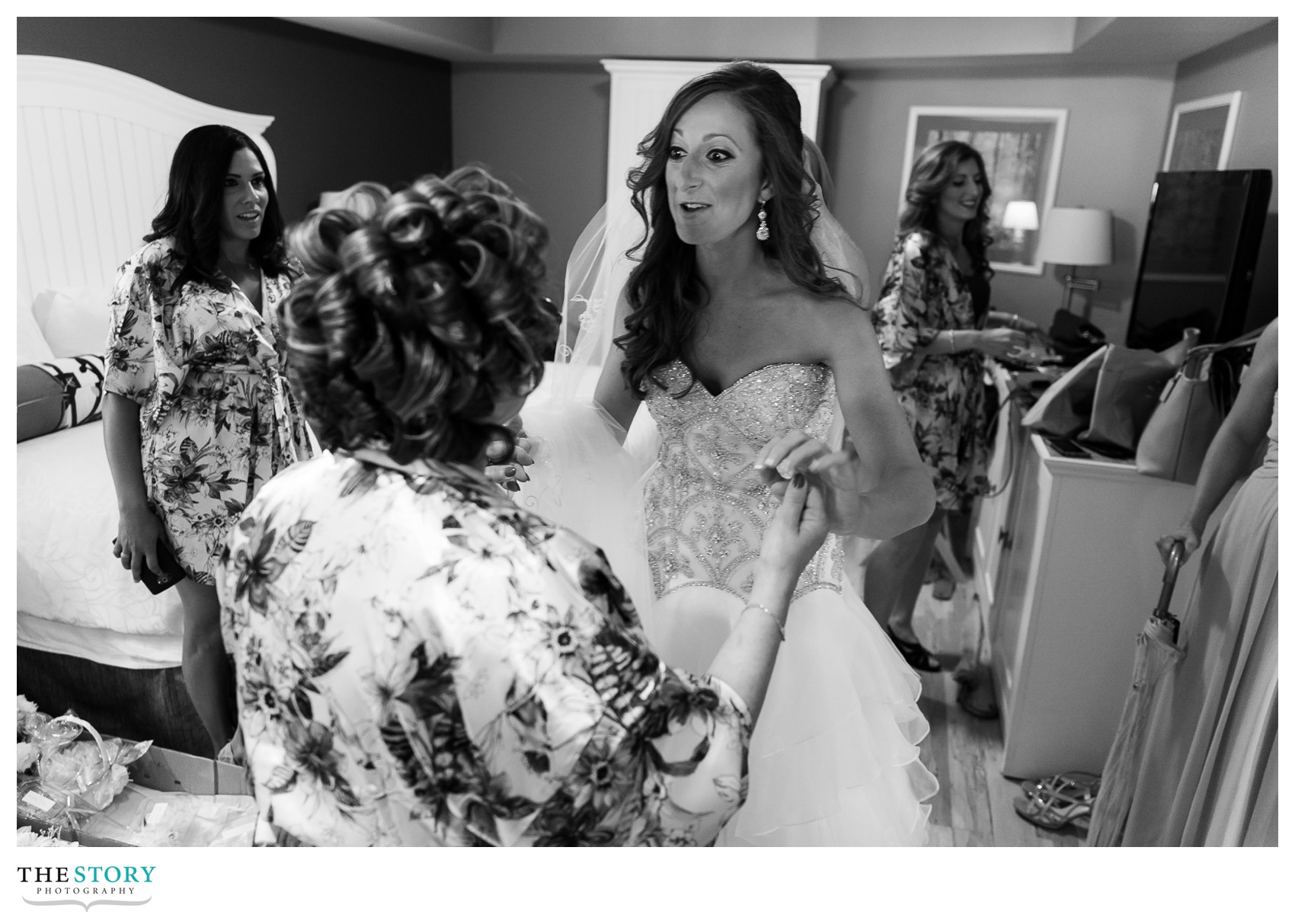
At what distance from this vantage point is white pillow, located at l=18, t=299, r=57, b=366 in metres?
2.49

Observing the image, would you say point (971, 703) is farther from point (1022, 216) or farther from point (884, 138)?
point (884, 138)

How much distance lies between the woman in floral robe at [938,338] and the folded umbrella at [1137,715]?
947 mm

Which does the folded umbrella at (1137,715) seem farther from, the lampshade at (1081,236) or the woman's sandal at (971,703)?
the lampshade at (1081,236)

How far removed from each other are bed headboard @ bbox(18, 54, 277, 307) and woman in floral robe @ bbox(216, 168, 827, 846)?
2246 millimetres

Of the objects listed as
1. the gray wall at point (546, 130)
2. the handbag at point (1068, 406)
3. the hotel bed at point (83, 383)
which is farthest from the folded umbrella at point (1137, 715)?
the gray wall at point (546, 130)

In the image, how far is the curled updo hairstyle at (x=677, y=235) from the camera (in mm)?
1240

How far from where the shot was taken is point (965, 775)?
233cm

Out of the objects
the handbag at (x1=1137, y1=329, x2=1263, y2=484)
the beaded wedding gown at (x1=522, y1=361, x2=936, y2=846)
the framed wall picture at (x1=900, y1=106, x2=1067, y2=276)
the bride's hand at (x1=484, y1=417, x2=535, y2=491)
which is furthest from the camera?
the framed wall picture at (x1=900, y1=106, x2=1067, y2=276)

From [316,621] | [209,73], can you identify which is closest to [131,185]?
[209,73]

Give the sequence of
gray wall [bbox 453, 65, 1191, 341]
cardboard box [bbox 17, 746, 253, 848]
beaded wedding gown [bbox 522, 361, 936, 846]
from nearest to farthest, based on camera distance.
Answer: beaded wedding gown [bbox 522, 361, 936, 846] → cardboard box [bbox 17, 746, 253, 848] → gray wall [bbox 453, 65, 1191, 341]

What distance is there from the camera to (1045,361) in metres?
2.94

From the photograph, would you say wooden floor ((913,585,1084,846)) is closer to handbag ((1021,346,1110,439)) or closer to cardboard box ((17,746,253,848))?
handbag ((1021,346,1110,439))

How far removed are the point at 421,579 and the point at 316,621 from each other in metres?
0.10

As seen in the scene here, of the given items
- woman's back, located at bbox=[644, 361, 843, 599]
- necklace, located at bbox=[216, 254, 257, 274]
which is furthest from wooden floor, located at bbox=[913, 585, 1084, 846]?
necklace, located at bbox=[216, 254, 257, 274]
